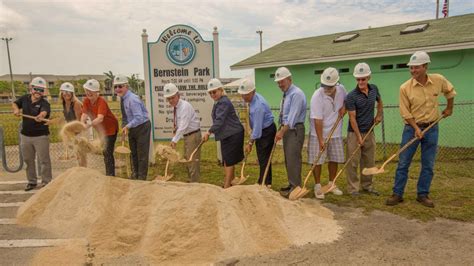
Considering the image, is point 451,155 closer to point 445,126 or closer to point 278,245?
point 445,126

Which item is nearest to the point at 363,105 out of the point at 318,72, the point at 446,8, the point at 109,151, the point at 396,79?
the point at 109,151

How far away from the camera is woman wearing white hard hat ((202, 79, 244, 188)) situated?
17.9 ft

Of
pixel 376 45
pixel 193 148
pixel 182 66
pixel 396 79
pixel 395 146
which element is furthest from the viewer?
pixel 376 45

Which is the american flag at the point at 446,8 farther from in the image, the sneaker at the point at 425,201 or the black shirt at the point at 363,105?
the sneaker at the point at 425,201

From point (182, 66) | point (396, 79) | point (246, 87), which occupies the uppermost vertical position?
point (182, 66)

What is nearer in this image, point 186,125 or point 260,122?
point 260,122

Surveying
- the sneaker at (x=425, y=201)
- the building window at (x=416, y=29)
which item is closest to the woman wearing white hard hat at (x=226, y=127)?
the sneaker at (x=425, y=201)

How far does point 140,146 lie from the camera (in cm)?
602

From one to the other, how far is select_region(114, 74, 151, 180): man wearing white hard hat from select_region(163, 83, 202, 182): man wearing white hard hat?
48 cm

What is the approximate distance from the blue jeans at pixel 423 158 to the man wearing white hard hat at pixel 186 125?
2920mm

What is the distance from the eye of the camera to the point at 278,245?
3768mm

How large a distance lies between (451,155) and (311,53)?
5779mm

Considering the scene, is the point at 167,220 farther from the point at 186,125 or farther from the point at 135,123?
the point at 135,123

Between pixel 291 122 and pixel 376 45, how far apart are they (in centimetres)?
755
